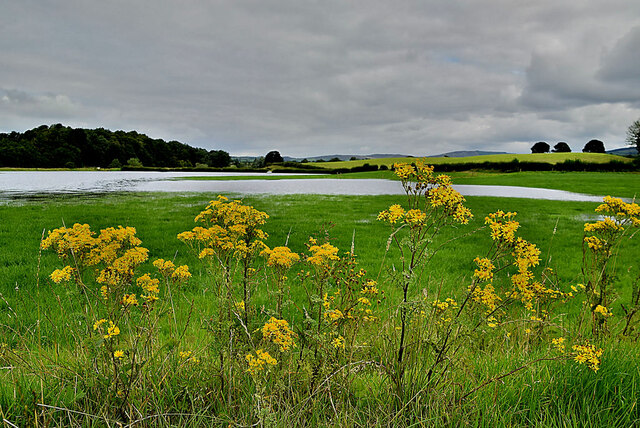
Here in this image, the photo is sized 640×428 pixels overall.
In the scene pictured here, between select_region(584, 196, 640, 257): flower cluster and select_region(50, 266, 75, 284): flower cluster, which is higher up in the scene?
select_region(584, 196, 640, 257): flower cluster

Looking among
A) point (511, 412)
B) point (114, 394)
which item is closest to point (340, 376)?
point (511, 412)

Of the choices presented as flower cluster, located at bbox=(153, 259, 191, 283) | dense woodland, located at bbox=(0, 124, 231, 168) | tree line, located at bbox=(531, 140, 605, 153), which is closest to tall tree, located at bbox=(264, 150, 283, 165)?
dense woodland, located at bbox=(0, 124, 231, 168)

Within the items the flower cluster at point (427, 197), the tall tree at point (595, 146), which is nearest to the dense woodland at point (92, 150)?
the flower cluster at point (427, 197)

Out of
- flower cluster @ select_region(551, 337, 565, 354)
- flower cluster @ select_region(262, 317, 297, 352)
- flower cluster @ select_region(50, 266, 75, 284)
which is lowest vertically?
flower cluster @ select_region(551, 337, 565, 354)

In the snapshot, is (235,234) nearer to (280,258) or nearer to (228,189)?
(280,258)

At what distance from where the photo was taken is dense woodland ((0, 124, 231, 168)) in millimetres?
88625

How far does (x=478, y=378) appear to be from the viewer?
3541mm

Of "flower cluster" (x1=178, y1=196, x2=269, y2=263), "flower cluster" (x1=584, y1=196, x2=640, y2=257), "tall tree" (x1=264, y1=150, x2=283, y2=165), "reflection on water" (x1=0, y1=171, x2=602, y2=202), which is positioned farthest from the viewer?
"tall tree" (x1=264, y1=150, x2=283, y2=165)

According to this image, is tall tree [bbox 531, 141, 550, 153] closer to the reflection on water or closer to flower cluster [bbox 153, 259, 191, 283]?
the reflection on water

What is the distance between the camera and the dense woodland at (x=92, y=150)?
88.6 metres

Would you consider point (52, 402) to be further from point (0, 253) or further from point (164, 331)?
point (0, 253)

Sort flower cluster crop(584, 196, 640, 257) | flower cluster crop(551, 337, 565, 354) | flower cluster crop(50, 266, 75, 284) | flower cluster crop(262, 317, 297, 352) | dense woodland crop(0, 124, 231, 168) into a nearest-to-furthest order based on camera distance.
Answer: flower cluster crop(262, 317, 297, 352) → flower cluster crop(50, 266, 75, 284) → flower cluster crop(551, 337, 565, 354) → flower cluster crop(584, 196, 640, 257) → dense woodland crop(0, 124, 231, 168)

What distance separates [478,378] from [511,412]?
600 mm

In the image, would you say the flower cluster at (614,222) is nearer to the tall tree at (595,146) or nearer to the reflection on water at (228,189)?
the reflection on water at (228,189)
